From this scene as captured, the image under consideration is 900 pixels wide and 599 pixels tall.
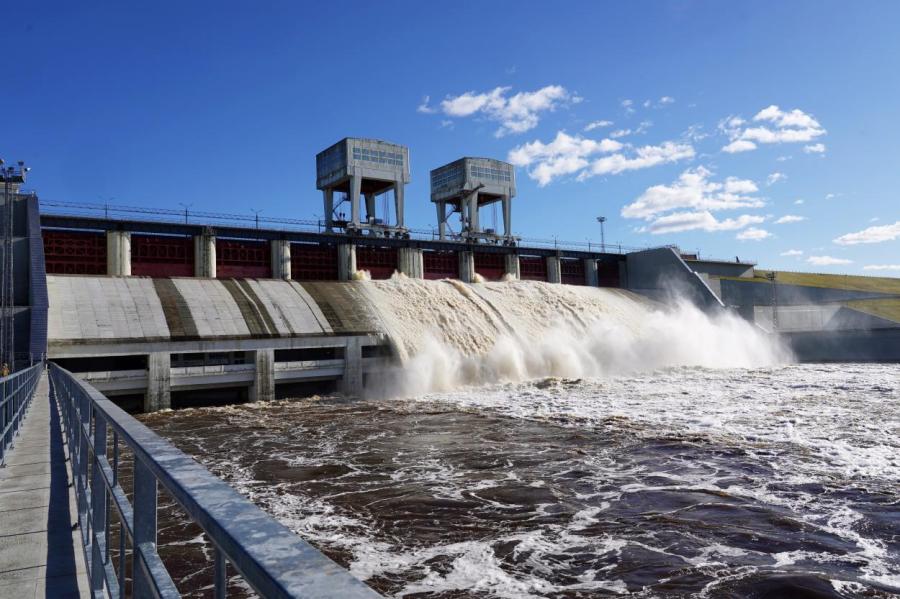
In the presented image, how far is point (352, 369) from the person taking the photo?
2788 cm

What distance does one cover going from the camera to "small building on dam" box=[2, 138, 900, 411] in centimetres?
2344

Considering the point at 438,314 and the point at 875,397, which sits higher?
the point at 438,314

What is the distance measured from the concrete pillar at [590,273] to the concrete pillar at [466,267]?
407 inches

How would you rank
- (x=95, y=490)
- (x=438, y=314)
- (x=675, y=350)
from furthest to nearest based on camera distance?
(x=675, y=350) < (x=438, y=314) < (x=95, y=490)

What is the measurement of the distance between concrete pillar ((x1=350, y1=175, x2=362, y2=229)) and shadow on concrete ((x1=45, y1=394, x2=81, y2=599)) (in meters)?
33.6

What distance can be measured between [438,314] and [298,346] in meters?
8.31

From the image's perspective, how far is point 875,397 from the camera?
2353cm

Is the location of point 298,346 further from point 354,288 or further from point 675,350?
point 675,350

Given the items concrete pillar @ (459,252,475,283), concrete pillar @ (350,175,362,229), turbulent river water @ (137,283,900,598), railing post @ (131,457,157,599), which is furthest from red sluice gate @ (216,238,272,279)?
railing post @ (131,457,157,599)

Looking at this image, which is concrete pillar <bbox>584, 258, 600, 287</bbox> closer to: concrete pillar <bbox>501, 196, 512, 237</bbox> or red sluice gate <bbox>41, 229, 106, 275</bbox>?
concrete pillar <bbox>501, 196, 512, 237</bbox>

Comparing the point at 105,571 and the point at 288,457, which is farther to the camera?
the point at 288,457

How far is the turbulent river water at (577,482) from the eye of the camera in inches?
313

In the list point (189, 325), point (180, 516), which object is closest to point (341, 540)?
point (180, 516)

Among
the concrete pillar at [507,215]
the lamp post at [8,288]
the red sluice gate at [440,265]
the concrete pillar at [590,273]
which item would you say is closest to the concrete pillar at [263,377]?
the lamp post at [8,288]
